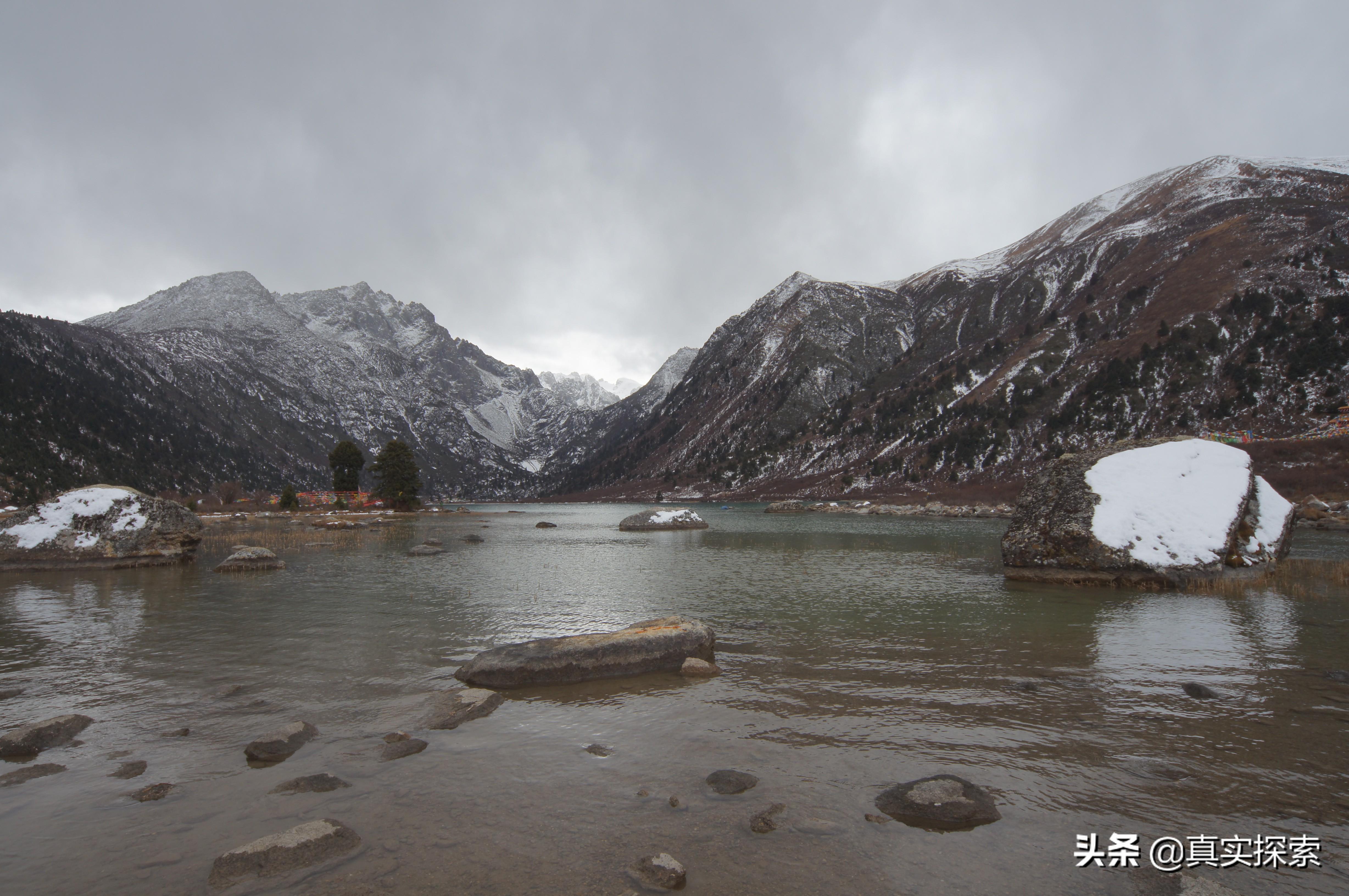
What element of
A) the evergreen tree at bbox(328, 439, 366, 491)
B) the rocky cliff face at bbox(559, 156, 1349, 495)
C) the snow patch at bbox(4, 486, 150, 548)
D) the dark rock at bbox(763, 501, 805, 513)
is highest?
the rocky cliff face at bbox(559, 156, 1349, 495)

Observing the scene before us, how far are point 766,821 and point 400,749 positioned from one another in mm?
5958

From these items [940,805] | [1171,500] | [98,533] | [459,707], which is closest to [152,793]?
[459,707]

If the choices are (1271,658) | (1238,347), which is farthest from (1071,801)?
(1238,347)

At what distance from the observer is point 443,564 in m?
36.3

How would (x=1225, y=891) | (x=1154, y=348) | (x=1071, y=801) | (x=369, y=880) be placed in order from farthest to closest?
1. (x=1154, y=348)
2. (x=1071, y=801)
3. (x=369, y=880)
4. (x=1225, y=891)

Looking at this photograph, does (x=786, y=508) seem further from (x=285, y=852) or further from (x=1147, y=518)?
(x=285, y=852)

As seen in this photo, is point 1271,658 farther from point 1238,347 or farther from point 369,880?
point 1238,347

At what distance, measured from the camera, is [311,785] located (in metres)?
8.23

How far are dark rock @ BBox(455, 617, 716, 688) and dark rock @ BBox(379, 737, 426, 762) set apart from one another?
324cm

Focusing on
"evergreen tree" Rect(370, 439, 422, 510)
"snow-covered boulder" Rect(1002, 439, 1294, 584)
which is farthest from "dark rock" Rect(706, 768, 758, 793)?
"evergreen tree" Rect(370, 439, 422, 510)

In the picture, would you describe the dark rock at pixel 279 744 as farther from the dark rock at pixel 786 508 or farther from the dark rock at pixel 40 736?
the dark rock at pixel 786 508

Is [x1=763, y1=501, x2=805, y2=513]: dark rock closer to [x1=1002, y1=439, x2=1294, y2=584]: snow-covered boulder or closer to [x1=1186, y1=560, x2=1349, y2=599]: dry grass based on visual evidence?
[x1=1002, y1=439, x2=1294, y2=584]: snow-covered boulder

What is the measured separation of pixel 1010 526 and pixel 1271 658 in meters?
14.4

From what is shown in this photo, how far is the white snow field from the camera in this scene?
81.6ft
